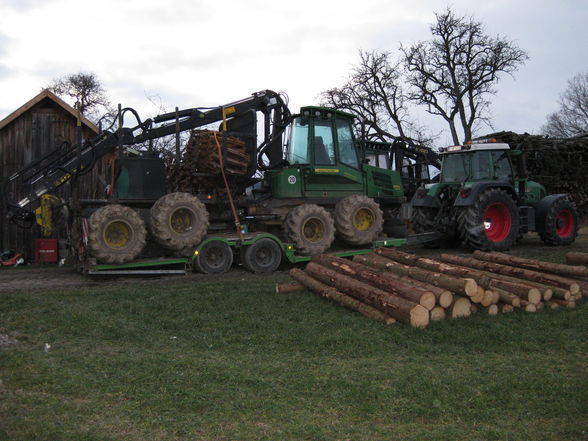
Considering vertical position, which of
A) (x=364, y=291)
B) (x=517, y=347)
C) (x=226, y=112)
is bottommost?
(x=517, y=347)

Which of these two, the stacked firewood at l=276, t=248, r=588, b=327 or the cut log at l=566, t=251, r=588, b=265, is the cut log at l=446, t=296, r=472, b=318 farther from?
the cut log at l=566, t=251, r=588, b=265

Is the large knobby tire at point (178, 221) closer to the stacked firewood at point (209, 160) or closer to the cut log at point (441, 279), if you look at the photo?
the stacked firewood at point (209, 160)

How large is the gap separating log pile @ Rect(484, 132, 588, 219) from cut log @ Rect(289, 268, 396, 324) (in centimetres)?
1437

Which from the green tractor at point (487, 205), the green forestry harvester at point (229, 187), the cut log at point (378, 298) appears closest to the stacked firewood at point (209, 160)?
the green forestry harvester at point (229, 187)

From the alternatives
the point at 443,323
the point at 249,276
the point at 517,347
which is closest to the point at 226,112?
the point at 249,276

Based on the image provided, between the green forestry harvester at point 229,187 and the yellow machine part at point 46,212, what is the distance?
0.30 m

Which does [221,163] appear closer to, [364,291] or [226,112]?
[226,112]

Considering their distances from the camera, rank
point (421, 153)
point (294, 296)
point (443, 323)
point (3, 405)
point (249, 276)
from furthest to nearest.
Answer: point (421, 153)
point (249, 276)
point (294, 296)
point (443, 323)
point (3, 405)

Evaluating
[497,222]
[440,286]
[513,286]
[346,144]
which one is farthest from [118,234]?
[497,222]

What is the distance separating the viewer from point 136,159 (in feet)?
35.2

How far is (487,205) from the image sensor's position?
1325 cm

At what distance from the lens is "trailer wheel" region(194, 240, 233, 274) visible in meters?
10.9

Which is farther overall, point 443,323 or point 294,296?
point 294,296

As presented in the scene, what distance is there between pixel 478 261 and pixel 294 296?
307 cm
